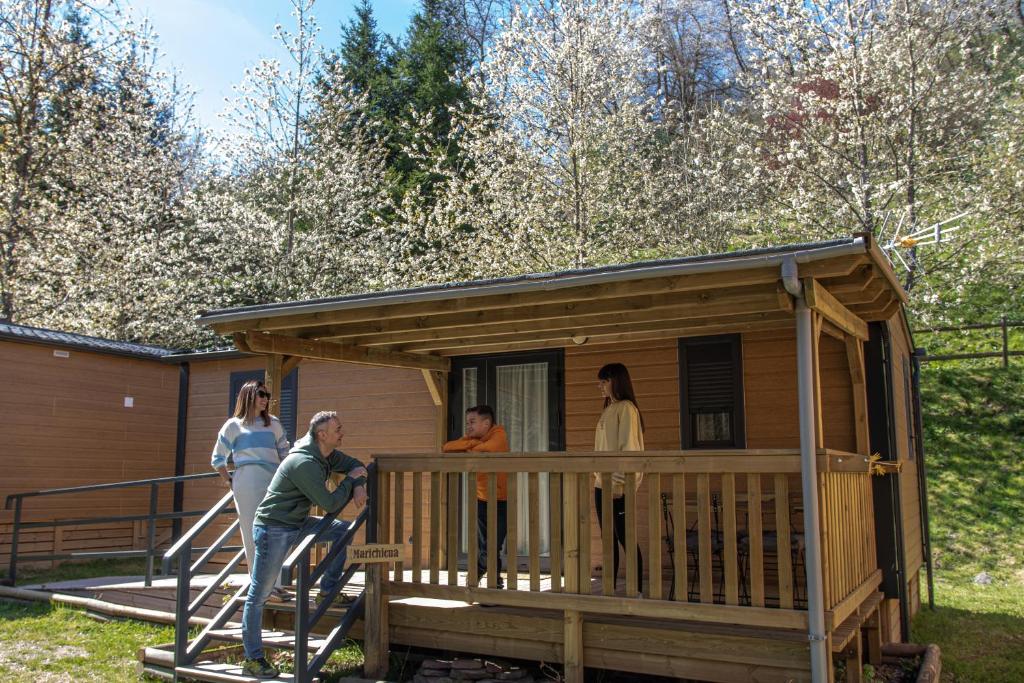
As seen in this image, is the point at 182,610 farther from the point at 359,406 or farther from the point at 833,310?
the point at 833,310

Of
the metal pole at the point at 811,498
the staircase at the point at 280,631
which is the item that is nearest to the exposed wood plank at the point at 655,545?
the metal pole at the point at 811,498

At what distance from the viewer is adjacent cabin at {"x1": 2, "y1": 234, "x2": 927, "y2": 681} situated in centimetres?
477

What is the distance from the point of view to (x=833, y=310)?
17.2 ft

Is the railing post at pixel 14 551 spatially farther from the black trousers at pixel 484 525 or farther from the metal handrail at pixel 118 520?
the black trousers at pixel 484 525

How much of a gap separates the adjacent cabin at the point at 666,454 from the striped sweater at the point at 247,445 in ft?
2.00

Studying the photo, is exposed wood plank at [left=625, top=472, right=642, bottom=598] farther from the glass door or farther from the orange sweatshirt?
the glass door

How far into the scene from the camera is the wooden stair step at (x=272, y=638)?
5746 mm

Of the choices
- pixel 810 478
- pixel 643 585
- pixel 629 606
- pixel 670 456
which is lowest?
pixel 629 606

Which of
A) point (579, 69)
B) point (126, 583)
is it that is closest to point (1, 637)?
point (126, 583)

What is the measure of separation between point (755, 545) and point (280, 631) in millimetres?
3376

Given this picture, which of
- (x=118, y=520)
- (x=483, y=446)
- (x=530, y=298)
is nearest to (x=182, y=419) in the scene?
(x=118, y=520)

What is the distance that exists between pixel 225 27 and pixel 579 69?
11.7m

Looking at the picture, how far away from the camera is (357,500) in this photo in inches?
218

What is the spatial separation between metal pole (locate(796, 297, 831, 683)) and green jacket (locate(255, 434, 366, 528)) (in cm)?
272
